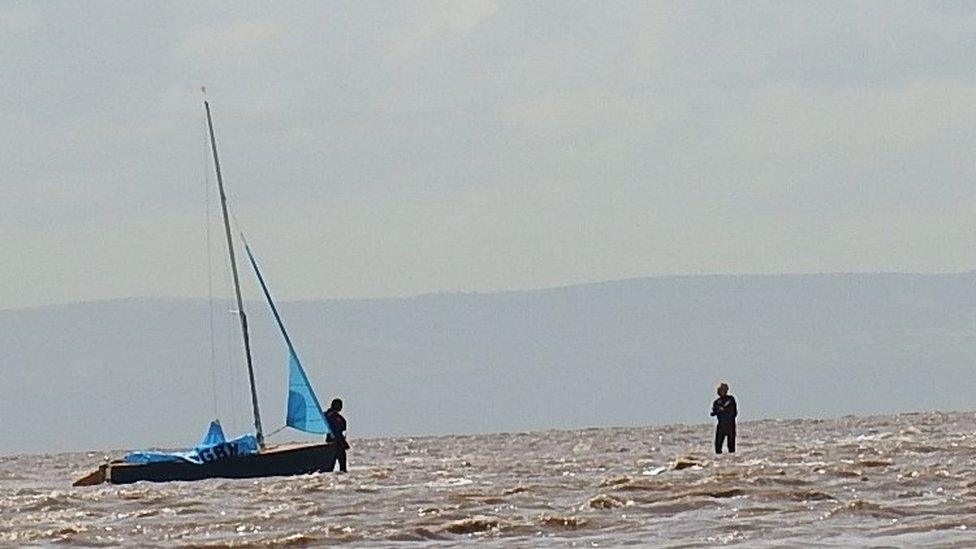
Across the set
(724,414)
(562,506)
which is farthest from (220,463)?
(562,506)

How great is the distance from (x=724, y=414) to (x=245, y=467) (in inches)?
334

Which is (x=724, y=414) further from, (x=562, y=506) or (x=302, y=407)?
(x=562, y=506)

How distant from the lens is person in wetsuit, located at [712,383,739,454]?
1649 inches

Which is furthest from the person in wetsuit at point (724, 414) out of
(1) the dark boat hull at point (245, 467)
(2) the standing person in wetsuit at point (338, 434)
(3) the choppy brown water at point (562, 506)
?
(1) the dark boat hull at point (245, 467)

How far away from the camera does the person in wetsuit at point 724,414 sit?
41.9 meters

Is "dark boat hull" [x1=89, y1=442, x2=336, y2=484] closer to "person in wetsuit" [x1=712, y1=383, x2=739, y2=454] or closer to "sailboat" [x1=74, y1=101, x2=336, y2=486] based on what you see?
"sailboat" [x1=74, y1=101, x2=336, y2=486]

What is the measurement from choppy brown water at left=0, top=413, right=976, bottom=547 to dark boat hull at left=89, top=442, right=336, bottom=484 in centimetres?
116

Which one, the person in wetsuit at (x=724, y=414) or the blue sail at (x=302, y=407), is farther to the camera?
the blue sail at (x=302, y=407)

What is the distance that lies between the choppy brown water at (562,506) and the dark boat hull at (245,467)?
116 cm

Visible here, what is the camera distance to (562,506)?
2773 centimetres

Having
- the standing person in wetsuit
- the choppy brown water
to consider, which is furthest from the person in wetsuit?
the standing person in wetsuit

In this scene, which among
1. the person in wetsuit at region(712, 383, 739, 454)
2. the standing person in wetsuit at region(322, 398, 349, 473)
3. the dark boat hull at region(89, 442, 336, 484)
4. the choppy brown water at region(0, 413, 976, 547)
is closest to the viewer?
the choppy brown water at region(0, 413, 976, 547)

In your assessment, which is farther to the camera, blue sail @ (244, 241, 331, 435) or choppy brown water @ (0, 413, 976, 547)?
blue sail @ (244, 241, 331, 435)

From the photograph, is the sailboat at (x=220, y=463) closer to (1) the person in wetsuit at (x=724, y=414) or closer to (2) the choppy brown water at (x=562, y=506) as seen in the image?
(2) the choppy brown water at (x=562, y=506)
